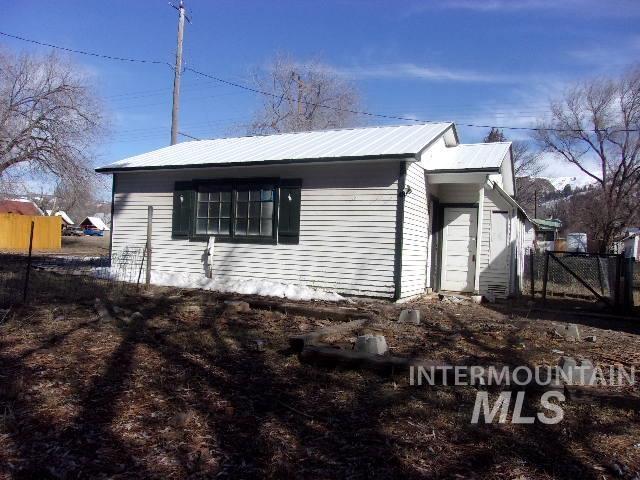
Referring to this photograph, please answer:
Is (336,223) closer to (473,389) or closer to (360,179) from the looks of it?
(360,179)

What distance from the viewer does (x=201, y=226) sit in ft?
41.1

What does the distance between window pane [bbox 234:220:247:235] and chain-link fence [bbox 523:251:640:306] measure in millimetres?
6455

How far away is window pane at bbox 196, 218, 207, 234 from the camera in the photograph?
41.0 feet

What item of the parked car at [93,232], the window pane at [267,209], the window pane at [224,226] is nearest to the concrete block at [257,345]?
the window pane at [267,209]

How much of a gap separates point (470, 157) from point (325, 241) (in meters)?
4.03

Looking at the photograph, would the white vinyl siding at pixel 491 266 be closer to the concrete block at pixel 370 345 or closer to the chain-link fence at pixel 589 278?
the chain-link fence at pixel 589 278

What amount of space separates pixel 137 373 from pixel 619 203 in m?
32.4

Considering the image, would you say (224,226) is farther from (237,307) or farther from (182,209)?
(237,307)

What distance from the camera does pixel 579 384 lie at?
14.9 ft

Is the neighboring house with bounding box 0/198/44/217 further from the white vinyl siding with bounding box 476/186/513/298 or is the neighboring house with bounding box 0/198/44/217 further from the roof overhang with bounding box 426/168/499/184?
the white vinyl siding with bounding box 476/186/513/298

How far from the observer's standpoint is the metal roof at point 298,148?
10734 mm

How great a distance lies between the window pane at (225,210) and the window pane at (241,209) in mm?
236

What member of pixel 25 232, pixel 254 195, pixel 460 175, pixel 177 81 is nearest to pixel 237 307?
pixel 254 195

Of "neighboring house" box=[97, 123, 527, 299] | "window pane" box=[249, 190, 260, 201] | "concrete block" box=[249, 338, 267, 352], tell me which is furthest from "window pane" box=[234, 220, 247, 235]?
"concrete block" box=[249, 338, 267, 352]
